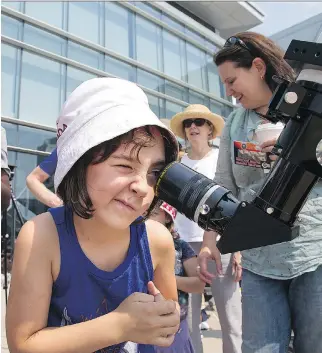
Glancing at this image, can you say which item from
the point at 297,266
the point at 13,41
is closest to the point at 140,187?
the point at 297,266

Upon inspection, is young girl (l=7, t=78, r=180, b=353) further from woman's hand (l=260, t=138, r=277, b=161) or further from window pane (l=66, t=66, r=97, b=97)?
window pane (l=66, t=66, r=97, b=97)

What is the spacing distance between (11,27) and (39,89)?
4.70 ft

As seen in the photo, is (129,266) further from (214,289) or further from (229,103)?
(229,103)

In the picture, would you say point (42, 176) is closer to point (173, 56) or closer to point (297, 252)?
point (297, 252)

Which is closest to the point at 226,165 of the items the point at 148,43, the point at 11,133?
the point at 11,133

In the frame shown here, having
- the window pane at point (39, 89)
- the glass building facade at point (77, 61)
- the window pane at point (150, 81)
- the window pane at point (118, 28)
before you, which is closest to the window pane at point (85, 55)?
the glass building facade at point (77, 61)

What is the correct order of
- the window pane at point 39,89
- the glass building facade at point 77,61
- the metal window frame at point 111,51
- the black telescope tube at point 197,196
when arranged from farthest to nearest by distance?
1. the metal window frame at point 111,51
2. the window pane at point 39,89
3. the glass building facade at point 77,61
4. the black telescope tube at point 197,196

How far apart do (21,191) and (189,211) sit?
7475mm

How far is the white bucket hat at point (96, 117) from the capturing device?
3.05ft

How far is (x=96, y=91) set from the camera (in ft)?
3.37

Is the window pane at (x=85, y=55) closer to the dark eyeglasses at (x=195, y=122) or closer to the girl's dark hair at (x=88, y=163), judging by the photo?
the dark eyeglasses at (x=195, y=122)

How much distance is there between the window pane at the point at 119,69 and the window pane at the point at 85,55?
21 centimetres

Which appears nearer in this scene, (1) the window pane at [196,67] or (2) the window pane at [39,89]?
(2) the window pane at [39,89]

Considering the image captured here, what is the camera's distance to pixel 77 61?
9.93 m
